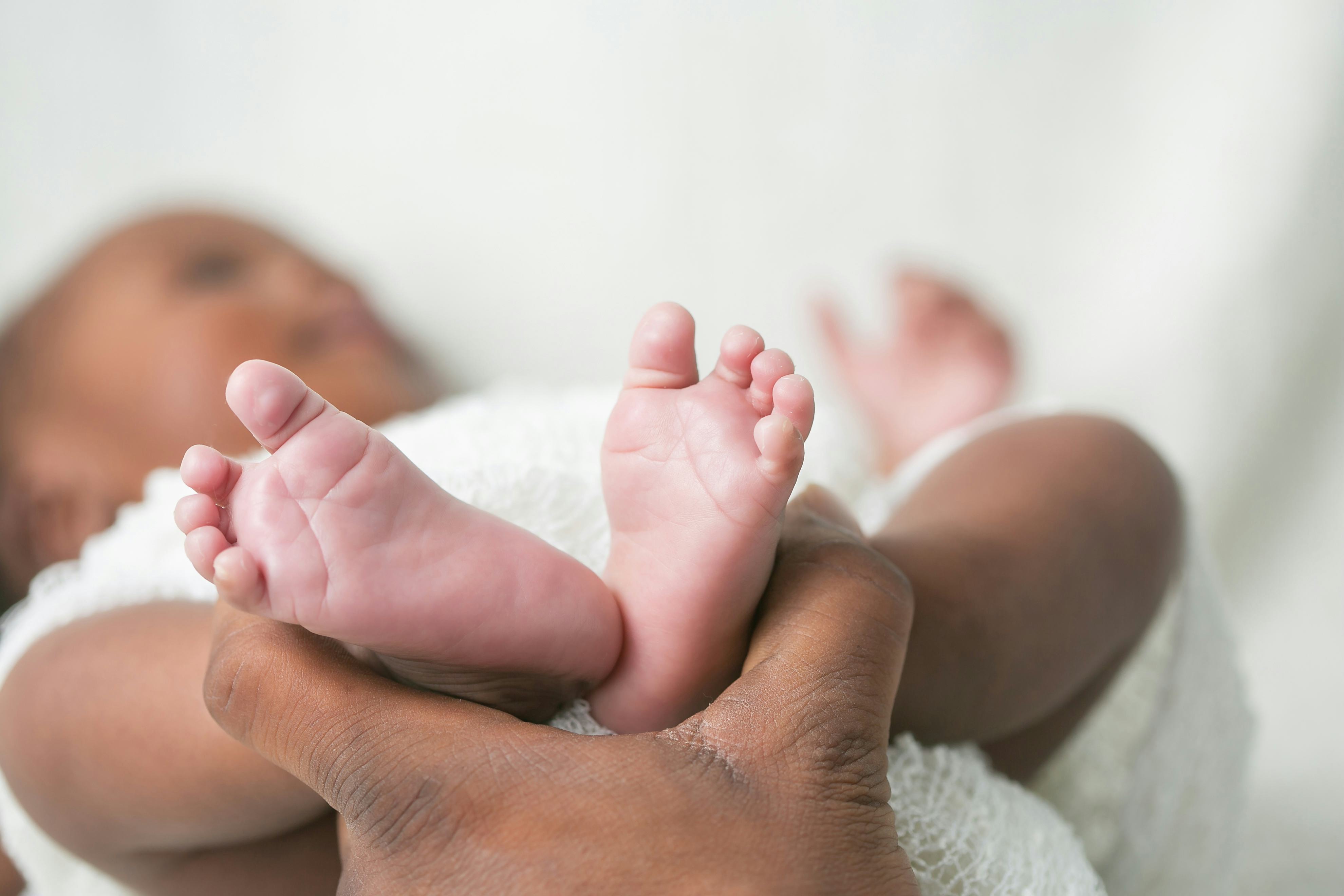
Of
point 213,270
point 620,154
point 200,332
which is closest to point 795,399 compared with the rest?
point 200,332

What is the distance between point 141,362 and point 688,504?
81 cm

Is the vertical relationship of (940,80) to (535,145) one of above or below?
above

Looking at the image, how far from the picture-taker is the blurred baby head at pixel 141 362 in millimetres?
1017

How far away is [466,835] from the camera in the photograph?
36cm

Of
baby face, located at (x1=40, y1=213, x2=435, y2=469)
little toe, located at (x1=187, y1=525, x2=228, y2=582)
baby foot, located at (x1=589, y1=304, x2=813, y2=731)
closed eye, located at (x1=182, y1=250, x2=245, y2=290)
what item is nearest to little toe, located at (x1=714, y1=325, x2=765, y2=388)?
baby foot, located at (x1=589, y1=304, x2=813, y2=731)

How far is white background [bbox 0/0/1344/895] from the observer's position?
137cm

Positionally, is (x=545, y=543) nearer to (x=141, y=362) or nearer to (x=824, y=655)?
(x=824, y=655)

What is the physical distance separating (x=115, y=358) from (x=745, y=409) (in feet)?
2.82

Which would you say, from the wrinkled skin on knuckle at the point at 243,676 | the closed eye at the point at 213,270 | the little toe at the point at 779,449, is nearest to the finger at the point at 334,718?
the wrinkled skin on knuckle at the point at 243,676

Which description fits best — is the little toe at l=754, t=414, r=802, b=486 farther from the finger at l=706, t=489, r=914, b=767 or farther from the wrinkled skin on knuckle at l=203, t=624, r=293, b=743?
the wrinkled skin on knuckle at l=203, t=624, r=293, b=743

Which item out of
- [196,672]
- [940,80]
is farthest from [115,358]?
[940,80]

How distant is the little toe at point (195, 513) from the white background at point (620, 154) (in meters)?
1.04

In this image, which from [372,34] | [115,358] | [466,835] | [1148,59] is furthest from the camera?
[372,34]

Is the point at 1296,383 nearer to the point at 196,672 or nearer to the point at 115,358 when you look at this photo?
the point at 196,672
